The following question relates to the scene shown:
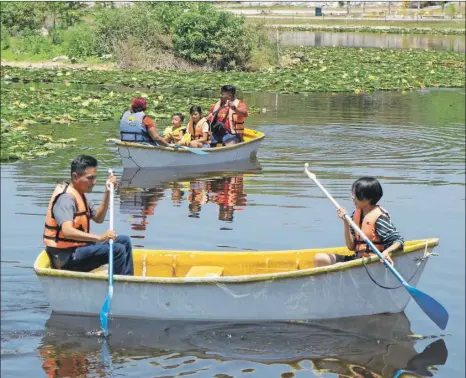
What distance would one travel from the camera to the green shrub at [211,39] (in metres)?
33.8

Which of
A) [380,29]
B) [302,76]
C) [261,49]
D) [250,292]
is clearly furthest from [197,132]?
[380,29]

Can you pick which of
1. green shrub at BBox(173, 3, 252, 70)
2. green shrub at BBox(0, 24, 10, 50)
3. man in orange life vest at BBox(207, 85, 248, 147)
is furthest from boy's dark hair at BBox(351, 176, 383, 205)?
green shrub at BBox(0, 24, 10, 50)

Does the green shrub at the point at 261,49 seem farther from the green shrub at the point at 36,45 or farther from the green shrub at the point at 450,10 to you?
the green shrub at the point at 450,10

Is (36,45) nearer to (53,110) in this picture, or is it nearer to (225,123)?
(53,110)

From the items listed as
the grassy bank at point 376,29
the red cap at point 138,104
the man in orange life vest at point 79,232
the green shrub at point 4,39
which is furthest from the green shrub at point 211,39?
the grassy bank at point 376,29

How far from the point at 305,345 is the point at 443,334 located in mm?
1324

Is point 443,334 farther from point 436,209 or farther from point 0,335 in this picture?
point 436,209

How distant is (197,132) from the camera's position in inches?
653

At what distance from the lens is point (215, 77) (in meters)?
30.7

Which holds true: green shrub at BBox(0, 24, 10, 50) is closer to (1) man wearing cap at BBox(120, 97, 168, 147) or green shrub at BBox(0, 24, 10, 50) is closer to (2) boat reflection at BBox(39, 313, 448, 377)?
(1) man wearing cap at BBox(120, 97, 168, 147)

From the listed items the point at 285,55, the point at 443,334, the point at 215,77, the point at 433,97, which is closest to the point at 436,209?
the point at 443,334

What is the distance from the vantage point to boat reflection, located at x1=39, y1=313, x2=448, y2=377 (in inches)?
312

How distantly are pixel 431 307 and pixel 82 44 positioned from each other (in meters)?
29.9

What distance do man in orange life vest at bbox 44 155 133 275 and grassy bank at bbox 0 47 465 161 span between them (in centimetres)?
799
